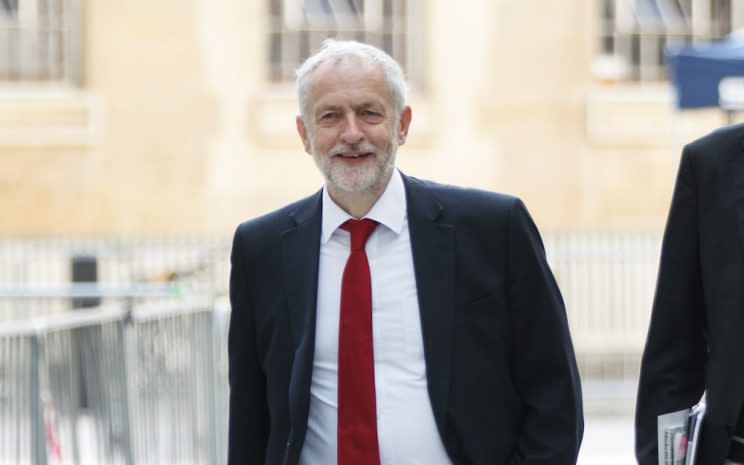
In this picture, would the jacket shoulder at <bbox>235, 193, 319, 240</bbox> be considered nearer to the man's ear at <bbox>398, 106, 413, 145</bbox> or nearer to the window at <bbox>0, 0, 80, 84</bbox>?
the man's ear at <bbox>398, 106, 413, 145</bbox>

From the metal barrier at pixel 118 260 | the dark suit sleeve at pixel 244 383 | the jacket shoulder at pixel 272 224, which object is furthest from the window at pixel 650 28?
the dark suit sleeve at pixel 244 383

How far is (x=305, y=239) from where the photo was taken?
14.1ft

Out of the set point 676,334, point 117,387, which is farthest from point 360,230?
point 117,387

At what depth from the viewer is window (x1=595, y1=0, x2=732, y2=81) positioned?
20.9 meters

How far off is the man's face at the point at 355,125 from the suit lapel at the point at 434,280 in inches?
6.7

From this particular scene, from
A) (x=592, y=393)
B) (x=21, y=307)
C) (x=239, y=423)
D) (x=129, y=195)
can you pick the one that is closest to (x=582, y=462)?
(x=592, y=393)

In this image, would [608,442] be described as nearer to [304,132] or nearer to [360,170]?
[304,132]

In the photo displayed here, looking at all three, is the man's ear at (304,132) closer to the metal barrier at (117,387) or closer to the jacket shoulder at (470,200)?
the jacket shoulder at (470,200)

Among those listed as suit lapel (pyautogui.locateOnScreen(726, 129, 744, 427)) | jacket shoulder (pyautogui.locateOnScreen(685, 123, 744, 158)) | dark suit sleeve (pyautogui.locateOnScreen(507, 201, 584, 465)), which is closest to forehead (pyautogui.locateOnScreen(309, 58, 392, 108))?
dark suit sleeve (pyautogui.locateOnScreen(507, 201, 584, 465))

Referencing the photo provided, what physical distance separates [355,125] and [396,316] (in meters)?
0.50

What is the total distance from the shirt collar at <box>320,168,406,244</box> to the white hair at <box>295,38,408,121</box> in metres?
0.21

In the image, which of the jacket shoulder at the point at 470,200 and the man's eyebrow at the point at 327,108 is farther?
the jacket shoulder at the point at 470,200

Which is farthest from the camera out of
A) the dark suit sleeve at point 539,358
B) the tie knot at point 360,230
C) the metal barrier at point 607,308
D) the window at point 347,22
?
the window at point 347,22

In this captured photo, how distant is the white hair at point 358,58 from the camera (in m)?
4.16
